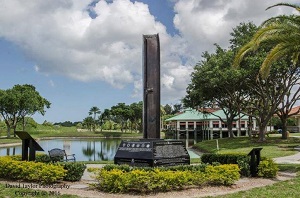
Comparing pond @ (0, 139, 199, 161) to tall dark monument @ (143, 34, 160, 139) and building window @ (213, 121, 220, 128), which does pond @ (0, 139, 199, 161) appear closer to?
tall dark monument @ (143, 34, 160, 139)

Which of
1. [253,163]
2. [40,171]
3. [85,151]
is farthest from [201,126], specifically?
[40,171]

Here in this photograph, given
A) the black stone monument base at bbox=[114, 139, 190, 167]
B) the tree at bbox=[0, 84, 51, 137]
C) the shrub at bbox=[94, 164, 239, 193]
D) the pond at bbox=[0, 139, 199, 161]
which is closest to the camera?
the shrub at bbox=[94, 164, 239, 193]

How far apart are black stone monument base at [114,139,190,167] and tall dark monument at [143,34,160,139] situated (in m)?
0.76

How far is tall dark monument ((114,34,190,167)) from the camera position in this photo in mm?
10477

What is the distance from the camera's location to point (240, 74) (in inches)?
1148

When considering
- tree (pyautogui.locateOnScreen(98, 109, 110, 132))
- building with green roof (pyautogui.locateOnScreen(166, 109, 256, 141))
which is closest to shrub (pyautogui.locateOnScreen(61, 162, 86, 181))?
building with green roof (pyautogui.locateOnScreen(166, 109, 256, 141))

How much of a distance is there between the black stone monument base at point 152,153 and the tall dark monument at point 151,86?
2.48 feet

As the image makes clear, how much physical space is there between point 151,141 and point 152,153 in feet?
1.29

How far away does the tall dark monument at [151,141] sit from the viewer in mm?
10477

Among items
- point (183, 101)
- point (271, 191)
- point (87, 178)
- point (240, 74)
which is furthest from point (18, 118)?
point (271, 191)

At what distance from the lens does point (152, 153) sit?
10.3 m

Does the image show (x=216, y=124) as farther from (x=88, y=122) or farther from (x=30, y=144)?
(x=30, y=144)

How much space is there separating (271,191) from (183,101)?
102ft

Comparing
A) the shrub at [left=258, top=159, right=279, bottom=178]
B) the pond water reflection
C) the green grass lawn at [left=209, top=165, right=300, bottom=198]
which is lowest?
the pond water reflection
